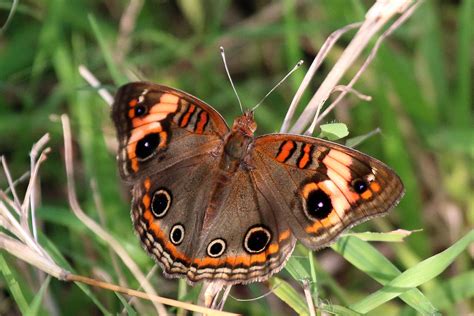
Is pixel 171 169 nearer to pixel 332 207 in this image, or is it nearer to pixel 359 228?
pixel 332 207

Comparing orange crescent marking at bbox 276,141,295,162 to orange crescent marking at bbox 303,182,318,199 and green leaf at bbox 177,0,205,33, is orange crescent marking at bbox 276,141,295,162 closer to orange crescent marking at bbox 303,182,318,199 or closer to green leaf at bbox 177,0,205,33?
orange crescent marking at bbox 303,182,318,199

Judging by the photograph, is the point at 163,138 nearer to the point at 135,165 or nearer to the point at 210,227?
the point at 135,165

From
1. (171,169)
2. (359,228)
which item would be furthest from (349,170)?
(359,228)

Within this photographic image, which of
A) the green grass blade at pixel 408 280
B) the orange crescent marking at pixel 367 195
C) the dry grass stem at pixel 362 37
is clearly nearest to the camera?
the green grass blade at pixel 408 280

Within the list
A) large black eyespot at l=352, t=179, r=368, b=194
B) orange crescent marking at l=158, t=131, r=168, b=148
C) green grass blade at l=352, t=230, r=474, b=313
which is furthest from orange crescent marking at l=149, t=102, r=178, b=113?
green grass blade at l=352, t=230, r=474, b=313

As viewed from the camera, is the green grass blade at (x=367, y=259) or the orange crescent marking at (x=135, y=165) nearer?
the green grass blade at (x=367, y=259)

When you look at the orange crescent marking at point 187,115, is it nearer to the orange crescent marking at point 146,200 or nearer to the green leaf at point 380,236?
the orange crescent marking at point 146,200

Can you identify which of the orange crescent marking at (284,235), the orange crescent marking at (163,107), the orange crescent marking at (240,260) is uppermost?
the orange crescent marking at (163,107)

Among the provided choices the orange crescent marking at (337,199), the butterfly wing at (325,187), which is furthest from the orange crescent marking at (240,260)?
the orange crescent marking at (337,199)
